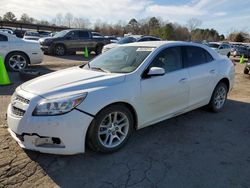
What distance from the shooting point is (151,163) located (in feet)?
11.2

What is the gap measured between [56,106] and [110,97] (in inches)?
28.0

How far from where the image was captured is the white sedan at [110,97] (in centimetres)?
314

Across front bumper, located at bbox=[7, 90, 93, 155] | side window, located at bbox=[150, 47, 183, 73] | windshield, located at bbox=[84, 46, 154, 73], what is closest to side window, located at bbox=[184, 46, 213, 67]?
side window, located at bbox=[150, 47, 183, 73]

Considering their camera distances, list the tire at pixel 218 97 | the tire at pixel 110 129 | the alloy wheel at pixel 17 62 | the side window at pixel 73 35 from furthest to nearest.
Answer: the side window at pixel 73 35 → the alloy wheel at pixel 17 62 → the tire at pixel 218 97 → the tire at pixel 110 129

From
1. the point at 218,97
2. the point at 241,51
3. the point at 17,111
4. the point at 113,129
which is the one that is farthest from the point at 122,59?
the point at 241,51

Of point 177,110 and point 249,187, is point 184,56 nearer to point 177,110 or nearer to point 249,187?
point 177,110

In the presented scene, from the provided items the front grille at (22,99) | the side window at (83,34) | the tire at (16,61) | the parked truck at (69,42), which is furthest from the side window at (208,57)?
the side window at (83,34)

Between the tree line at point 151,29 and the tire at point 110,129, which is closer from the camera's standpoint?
the tire at point 110,129

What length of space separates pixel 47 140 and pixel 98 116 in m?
0.70

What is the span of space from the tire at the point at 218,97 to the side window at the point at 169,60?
1371 mm

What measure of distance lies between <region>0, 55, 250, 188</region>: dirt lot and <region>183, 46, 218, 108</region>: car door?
0.66 m

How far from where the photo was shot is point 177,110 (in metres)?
4.47

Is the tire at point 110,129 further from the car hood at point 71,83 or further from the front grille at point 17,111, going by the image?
the front grille at point 17,111

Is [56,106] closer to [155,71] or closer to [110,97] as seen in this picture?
[110,97]
